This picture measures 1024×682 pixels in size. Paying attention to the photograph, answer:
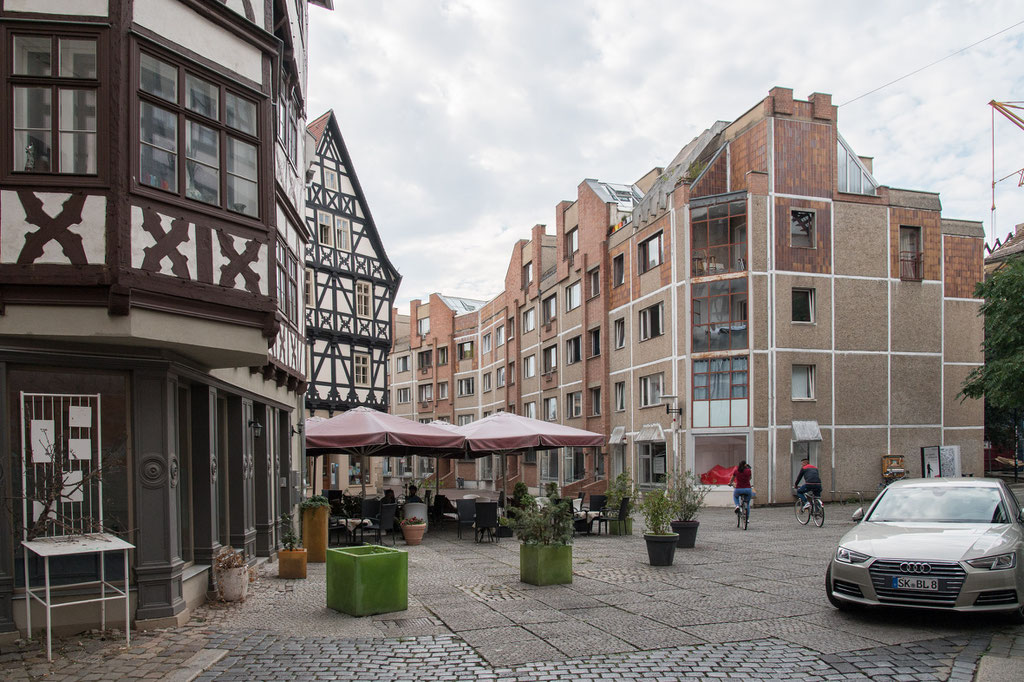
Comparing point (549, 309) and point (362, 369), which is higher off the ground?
point (549, 309)

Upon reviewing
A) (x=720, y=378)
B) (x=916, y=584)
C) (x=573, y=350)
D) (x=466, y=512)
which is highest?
(x=573, y=350)

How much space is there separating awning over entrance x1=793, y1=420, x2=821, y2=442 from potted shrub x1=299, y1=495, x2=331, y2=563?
19.2 meters

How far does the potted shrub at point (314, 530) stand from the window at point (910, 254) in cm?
2446

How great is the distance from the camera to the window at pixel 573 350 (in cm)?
4150

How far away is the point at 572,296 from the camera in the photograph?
4216 cm

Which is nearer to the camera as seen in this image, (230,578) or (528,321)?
(230,578)

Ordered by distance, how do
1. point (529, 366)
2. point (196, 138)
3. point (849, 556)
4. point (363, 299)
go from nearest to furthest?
point (849, 556), point (196, 138), point (363, 299), point (529, 366)

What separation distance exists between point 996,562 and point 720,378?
21.6 m

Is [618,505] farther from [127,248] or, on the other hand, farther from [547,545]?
[127,248]

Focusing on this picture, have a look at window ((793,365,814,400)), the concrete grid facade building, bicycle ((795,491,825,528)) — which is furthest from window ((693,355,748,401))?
bicycle ((795,491,825,528))

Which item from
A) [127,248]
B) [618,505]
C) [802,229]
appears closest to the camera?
[127,248]

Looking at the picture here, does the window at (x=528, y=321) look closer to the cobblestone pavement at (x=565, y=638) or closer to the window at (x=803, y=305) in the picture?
the window at (x=803, y=305)

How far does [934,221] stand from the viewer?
31172 mm

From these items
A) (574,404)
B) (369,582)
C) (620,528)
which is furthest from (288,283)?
(574,404)
